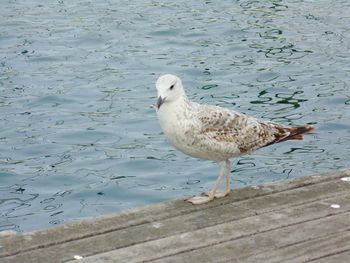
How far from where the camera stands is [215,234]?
16.6 feet

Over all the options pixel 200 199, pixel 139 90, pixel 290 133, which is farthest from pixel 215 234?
pixel 139 90

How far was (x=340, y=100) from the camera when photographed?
10438 mm

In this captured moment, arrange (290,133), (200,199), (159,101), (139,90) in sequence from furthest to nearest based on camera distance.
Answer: (139,90), (290,133), (200,199), (159,101)

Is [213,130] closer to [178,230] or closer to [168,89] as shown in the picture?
[168,89]

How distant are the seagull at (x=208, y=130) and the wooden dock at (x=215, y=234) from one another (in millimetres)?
272

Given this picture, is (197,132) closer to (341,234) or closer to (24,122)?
(341,234)

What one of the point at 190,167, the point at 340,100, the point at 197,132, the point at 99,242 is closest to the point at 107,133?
the point at 190,167

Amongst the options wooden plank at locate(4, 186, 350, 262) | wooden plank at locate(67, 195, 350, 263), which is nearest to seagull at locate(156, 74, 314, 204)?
wooden plank at locate(4, 186, 350, 262)

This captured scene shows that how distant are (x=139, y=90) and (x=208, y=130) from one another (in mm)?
5117

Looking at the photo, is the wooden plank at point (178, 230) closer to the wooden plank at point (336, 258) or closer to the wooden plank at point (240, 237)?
the wooden plank at point (240, 237)

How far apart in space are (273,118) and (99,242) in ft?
16.7

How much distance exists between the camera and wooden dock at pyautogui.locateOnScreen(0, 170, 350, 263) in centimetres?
482

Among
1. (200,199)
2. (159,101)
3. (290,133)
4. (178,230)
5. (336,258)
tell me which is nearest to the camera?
(336,258)

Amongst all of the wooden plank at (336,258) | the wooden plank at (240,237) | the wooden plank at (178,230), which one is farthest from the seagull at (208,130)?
the wooden plank at (336,258)
